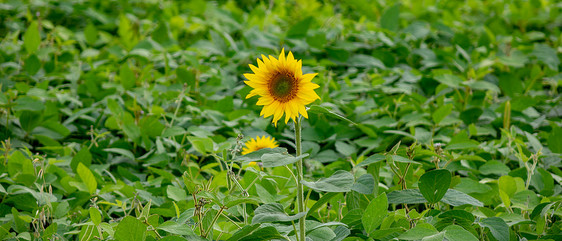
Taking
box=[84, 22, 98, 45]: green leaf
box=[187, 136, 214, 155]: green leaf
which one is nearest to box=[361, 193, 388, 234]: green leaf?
box=[187, 136, 214, 155]: green leaf

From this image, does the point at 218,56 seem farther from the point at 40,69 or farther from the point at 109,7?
the point at 109,7

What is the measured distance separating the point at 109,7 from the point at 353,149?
2.35 meters

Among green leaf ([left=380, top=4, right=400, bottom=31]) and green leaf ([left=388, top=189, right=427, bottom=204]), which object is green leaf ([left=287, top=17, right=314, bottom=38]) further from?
green leaf ([left=388, top=189, right=427, bottom=204])

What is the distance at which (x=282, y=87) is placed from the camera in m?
1.28

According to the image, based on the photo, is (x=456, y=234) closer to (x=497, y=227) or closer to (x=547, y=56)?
(x=497, y=227)

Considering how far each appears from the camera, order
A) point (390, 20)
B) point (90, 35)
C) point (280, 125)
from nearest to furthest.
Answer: point (280, 125) < point (90, 35) < point (390, 20)

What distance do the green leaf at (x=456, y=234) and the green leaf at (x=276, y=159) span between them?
39cm

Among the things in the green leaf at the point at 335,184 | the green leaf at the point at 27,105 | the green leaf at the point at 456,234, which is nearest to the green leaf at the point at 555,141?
the green leaf at the point at 456,234

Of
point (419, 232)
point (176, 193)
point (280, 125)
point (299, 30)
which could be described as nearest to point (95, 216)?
point (176, 193)

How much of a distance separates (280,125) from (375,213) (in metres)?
0.96

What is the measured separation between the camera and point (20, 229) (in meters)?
1.57

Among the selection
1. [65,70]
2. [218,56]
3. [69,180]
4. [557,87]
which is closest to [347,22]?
[218,56]

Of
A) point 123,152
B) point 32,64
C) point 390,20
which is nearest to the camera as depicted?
point 123,152

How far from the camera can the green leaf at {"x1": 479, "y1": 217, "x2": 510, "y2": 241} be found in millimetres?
1369
